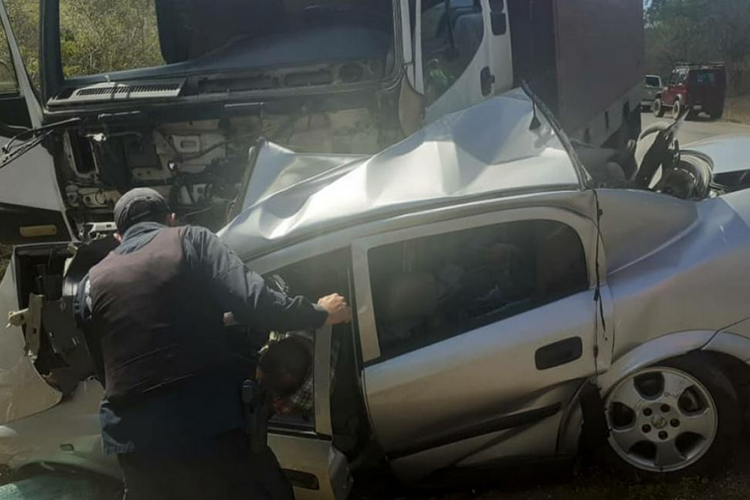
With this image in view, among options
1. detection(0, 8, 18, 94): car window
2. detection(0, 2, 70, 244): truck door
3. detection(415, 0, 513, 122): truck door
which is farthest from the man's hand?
detection(0, 8, 18, 94): car window

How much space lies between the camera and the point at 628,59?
380 inches

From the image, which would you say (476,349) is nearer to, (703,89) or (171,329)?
(171,329)

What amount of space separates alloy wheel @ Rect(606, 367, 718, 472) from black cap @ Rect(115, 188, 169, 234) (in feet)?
6.50

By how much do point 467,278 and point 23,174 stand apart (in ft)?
11.4

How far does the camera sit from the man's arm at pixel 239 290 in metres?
2.49

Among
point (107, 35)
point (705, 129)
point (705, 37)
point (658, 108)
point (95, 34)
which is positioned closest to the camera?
point (95, 34)

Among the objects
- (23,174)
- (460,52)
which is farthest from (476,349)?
(23,174)

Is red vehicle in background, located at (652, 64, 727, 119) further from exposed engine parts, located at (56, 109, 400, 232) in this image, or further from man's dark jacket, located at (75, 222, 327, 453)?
man's dark jacket, located at (75, 222, 327, 453)

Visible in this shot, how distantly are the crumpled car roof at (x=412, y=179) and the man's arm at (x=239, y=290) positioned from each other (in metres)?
0.36

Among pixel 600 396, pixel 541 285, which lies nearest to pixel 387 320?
pixel 541 285

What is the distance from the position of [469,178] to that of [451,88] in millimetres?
2255

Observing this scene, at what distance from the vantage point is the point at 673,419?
304 cm

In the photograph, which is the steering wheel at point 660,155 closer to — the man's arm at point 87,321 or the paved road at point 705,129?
the man's arm at point 87,321

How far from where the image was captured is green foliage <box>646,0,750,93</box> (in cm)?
3319
